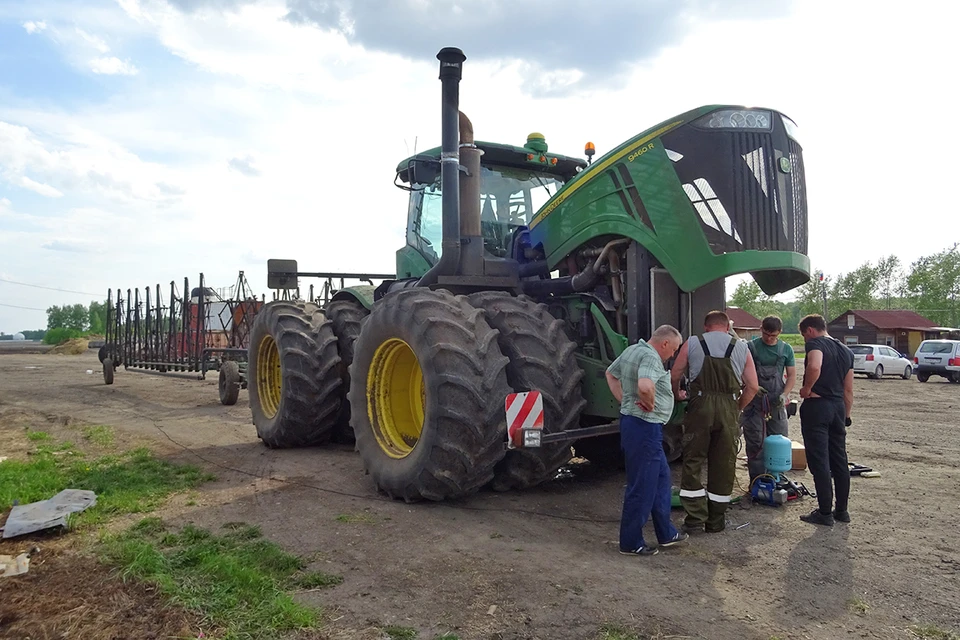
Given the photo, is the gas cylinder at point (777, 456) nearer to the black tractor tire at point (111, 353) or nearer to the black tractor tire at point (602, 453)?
the black tractor tire at point (602, 453)

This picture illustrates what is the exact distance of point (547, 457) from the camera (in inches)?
218

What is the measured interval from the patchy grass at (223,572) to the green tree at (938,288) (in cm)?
7035

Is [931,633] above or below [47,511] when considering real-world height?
below

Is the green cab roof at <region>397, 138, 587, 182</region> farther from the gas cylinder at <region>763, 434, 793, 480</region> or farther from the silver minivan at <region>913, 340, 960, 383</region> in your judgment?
the silver minivan at <region>913, 340, 960, 383</region>

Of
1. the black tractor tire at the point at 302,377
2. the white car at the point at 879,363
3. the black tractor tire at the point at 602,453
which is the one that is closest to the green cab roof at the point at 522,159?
the black tractor tire at the point at 302,377

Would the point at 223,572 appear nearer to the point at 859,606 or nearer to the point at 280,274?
the point at 859,606

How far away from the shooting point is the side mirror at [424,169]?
680cm

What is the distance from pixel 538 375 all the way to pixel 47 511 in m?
3.68

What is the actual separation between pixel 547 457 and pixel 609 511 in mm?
619

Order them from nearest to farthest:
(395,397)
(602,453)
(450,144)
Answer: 1. (450,144)
2. (395,397)
3. (602,453)

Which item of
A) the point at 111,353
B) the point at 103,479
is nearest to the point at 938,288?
the point at 111,353

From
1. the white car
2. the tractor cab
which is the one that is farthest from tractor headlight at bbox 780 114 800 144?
the white car

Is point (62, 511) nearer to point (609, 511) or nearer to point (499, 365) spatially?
point (499, 365)

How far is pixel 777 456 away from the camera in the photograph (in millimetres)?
5930
